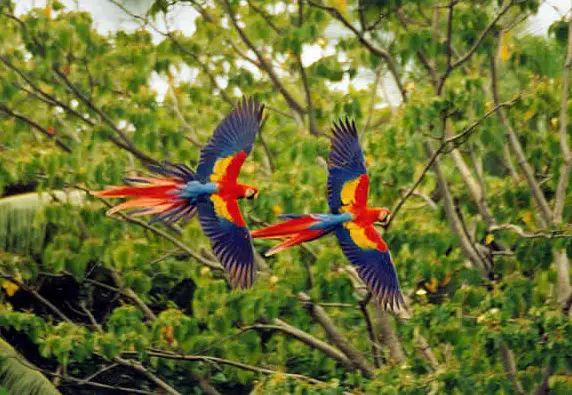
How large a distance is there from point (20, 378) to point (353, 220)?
5.01 m

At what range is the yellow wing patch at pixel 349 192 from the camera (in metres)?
5.10

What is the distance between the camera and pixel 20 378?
925cm

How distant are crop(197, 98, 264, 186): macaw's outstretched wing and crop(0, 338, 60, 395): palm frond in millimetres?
4758

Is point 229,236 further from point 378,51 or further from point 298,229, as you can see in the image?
point 378,51

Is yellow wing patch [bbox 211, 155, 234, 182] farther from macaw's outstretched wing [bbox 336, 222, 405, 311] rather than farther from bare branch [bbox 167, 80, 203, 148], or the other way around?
bare branch [bbox 167, 80, 203, 148]

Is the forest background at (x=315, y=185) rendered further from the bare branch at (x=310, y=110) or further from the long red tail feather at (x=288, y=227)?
the long red tail feather at (x=288, y=227)

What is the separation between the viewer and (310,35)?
814 centimetres

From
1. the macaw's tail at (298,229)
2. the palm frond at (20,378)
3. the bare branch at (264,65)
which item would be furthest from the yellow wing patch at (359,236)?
the palm frond at (20,378)

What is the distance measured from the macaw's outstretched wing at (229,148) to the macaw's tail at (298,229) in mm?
283

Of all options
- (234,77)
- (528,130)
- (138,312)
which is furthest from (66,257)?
(528,130)

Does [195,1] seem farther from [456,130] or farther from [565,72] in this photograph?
[565,72]

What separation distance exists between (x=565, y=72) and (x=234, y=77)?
2.58 m

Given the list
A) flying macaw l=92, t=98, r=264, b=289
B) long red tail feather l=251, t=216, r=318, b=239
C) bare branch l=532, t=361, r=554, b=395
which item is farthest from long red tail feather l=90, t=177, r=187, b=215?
bare branch l=532, t=361, r=554, b=395

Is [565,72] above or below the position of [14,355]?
above
